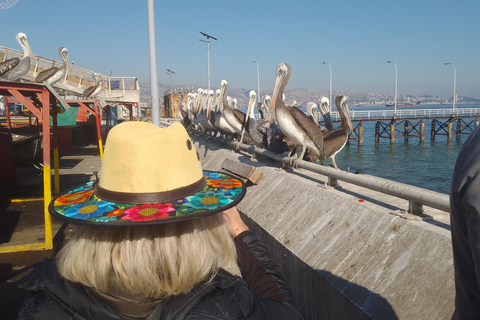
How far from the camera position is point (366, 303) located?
106 inches

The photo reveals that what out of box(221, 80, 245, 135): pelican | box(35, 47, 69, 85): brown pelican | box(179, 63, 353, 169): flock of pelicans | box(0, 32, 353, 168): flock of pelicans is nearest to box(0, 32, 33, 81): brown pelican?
box(0, 32, 353, 168): flock of pelicans

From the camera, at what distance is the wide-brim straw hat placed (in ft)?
4.63

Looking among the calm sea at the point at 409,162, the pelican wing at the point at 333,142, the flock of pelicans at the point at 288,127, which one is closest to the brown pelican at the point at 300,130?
the flock of pelicans at the point at 288,127

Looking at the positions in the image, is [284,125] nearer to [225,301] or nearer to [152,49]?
[152,49]

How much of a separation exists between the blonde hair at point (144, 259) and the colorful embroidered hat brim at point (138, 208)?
59mm

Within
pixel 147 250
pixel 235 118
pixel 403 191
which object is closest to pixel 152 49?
pixel 235 118

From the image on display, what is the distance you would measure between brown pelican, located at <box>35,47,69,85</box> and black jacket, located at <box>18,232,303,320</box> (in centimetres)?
775

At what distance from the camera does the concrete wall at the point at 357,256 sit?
8.18 ft

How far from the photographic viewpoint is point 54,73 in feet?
42.0

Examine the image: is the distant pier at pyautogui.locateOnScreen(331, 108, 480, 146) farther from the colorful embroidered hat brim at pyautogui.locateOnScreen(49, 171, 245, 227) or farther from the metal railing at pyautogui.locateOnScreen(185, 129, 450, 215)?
the colorful embroidered hat brim at pyautogui.locateOnScreen(49, 171, 245, 227)

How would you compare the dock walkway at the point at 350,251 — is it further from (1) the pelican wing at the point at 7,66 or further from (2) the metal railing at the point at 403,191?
(1) the pelican wing at the point at 7,66

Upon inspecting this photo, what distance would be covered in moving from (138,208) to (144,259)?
0.18 metres

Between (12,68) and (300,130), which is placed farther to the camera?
(12,68)

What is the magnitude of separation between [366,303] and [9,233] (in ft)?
20.9
